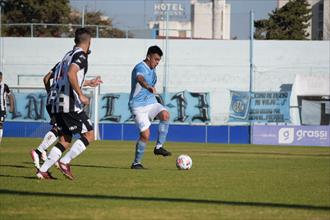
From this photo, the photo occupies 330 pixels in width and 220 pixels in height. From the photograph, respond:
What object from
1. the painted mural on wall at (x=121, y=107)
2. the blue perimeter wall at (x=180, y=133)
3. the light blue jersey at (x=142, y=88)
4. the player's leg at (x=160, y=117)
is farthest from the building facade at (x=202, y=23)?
the light blue jersey at (x=142, y=88)

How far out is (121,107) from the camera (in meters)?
46.0

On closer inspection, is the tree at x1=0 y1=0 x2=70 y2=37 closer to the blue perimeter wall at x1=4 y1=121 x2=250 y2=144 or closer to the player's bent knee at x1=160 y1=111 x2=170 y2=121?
the blue perimeter wall at x1=4 y1=121 x2=250 y2=144

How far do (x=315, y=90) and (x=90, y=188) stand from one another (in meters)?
40.0

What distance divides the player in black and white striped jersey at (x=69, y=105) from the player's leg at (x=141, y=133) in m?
2.92

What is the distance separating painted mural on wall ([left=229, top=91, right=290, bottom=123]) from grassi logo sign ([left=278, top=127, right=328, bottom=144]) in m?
4.01

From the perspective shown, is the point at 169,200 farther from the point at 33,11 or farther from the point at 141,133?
the point at 33,11

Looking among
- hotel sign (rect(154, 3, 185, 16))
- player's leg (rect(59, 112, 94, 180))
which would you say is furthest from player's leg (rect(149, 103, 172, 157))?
hotel sign (rect(154, 3, 185, 16))

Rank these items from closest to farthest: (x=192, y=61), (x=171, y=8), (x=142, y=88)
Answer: (x=142, y=88), (x=192, y=61), (x=171, y=8)

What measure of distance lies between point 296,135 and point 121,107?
11168mm

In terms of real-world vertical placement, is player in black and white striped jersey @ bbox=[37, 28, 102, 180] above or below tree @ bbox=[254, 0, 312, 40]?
below

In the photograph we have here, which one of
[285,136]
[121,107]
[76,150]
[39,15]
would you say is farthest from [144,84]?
[39,15]

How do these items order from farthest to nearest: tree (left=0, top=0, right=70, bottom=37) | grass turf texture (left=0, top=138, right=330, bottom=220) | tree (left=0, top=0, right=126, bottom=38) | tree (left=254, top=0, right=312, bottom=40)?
1. tree (left=254, top=0, right=312, bottom=40)
2. tree (left=0, top=0, right=70, bottom=37)
3. tree (left=0, top=0, right=126, bottom=38)
4. grass turf texture (left=0, top=138, right=330, bottom=220)

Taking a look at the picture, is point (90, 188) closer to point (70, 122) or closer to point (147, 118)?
point (70, 122)

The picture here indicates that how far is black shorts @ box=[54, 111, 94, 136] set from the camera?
12719 millimetres
